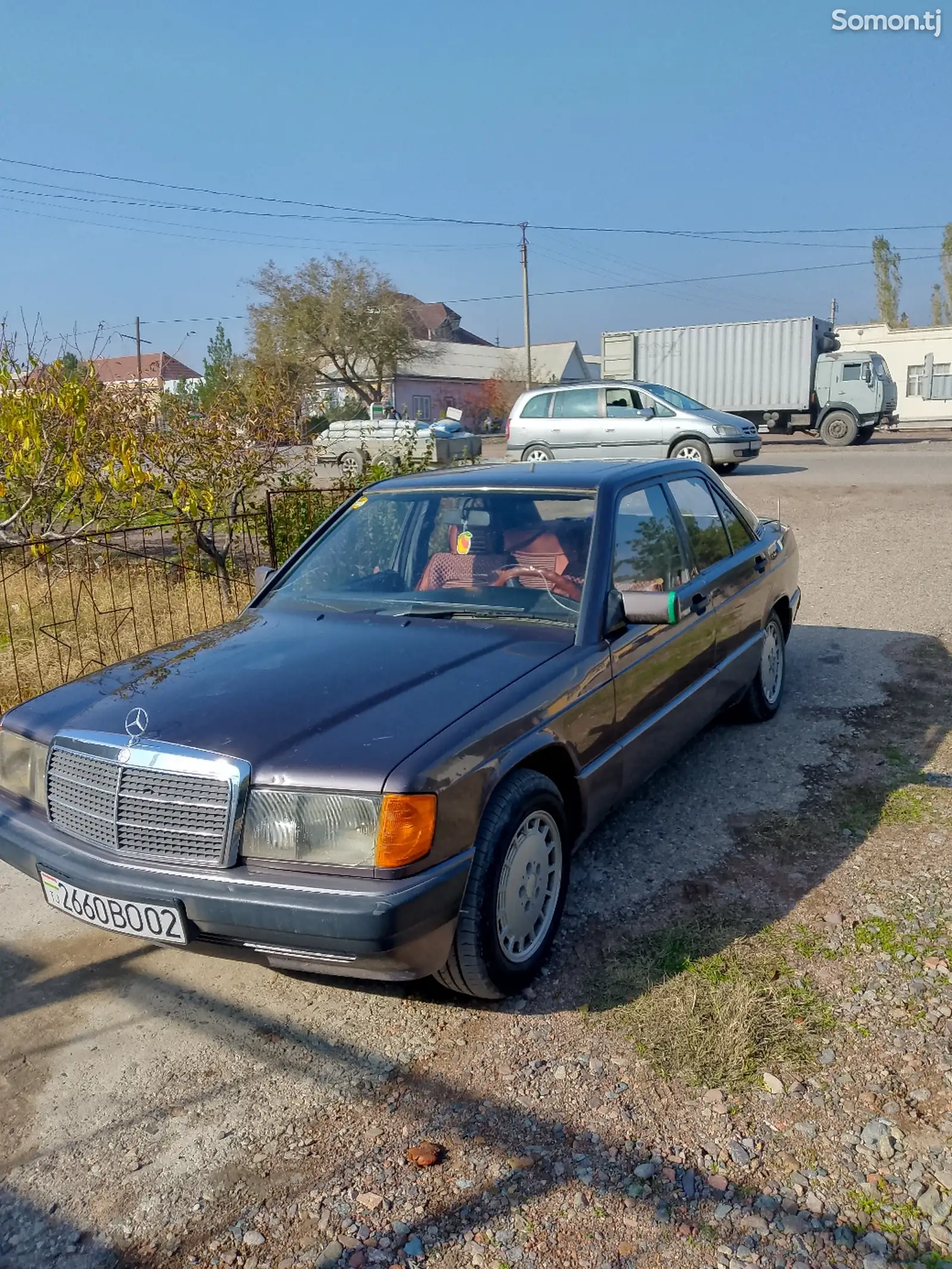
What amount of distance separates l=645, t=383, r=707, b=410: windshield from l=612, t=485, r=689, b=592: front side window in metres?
14.3

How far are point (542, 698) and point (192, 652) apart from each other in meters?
1.40

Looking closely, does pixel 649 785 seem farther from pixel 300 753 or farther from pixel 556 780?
pixel 300 753

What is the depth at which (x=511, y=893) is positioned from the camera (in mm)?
3193

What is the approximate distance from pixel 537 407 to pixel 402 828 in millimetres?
17383

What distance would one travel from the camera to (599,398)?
1869 centimetres

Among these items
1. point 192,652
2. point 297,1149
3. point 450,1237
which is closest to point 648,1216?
point 450,1237

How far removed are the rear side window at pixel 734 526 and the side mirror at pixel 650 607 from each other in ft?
5.89

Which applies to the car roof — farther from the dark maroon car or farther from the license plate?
the license plate

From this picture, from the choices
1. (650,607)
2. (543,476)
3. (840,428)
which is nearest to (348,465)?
(543,476)

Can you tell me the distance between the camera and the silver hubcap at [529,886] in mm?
3164

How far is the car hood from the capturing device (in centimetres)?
288

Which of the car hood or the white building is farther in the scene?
the white building

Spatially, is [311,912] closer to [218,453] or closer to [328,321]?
[218,453]

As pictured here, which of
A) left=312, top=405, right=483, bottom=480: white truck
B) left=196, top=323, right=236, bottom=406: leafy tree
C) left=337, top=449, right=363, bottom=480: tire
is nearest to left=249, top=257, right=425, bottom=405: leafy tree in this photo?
left=196, top=323, right=236, bottom=406: leafy tree
